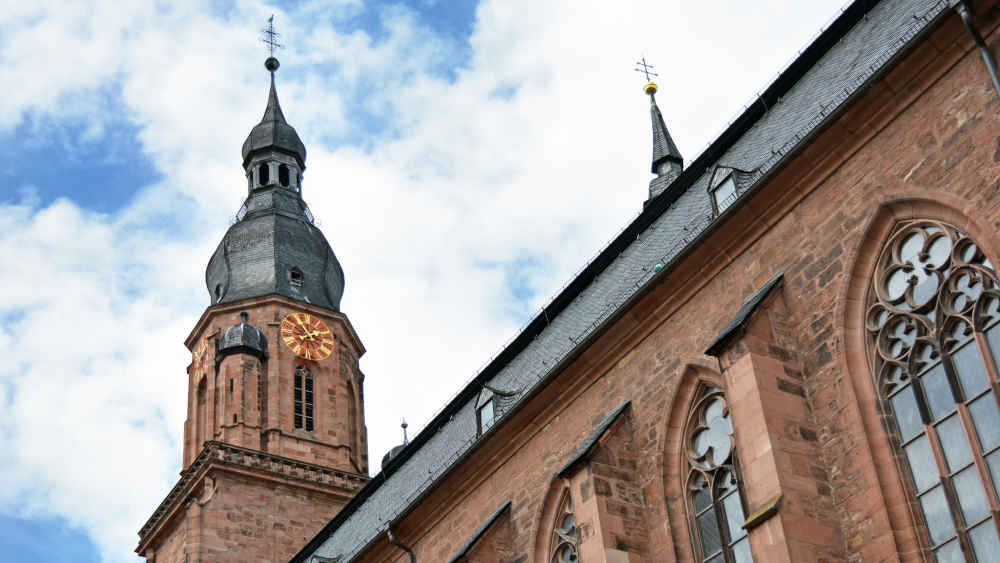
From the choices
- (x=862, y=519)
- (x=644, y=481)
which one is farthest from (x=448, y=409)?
(x=862, y=519)

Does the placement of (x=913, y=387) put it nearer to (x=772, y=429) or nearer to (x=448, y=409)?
(x=772, y=429)

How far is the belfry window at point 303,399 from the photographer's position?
→ 135 ft

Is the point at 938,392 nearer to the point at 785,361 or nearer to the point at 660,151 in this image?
the point at 785,361

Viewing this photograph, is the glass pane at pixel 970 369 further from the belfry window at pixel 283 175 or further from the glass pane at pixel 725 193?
the belfry window at pixel 283 175

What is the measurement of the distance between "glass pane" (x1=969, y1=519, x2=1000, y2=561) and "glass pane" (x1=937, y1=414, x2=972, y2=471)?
2.56 ft

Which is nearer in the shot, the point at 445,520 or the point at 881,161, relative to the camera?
the point at 881,161

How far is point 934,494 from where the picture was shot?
16125 mm

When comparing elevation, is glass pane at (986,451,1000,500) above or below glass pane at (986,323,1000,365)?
A: below

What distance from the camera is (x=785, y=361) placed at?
18.4 metres

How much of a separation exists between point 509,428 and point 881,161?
27.8ft

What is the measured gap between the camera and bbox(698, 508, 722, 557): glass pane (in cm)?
1933

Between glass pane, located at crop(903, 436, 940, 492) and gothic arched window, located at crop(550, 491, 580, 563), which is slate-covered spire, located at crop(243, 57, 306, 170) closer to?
gothic arched window, located at crop(550, 491, 580, 563)

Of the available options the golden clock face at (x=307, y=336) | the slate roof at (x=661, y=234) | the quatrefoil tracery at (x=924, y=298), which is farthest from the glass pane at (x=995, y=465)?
the golden clock face at (x=307, y=336)

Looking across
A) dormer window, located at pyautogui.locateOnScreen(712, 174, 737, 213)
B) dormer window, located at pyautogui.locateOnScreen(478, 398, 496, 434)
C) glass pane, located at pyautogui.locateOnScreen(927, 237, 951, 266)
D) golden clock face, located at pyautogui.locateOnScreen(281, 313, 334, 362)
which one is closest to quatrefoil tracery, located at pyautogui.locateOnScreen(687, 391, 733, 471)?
dormer window, located at pyautogui.locateOnScreen(712, 174, 737, 213)
